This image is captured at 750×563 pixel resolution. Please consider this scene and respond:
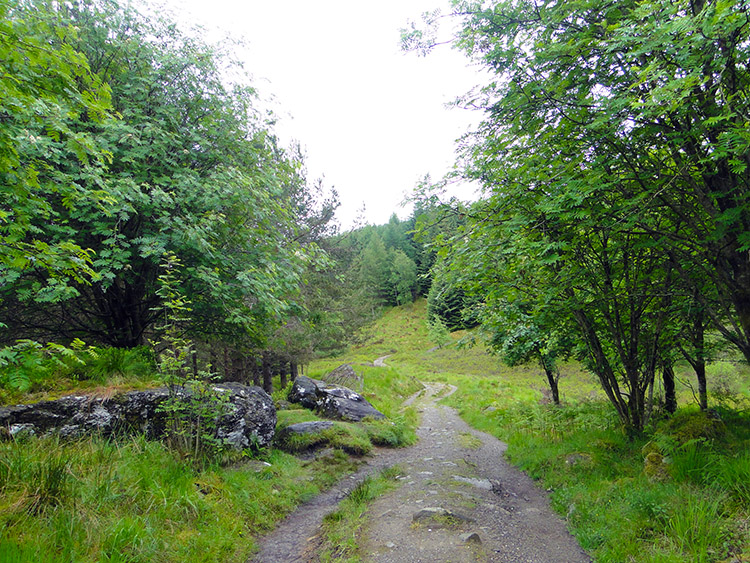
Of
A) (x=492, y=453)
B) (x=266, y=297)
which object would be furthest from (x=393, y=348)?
(x=266, y=297)

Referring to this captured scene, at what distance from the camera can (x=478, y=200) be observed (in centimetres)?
655

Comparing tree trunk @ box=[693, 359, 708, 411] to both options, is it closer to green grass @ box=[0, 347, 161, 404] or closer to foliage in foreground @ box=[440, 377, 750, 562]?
foliage in foreground @ box=[440, 377, 750, 562]

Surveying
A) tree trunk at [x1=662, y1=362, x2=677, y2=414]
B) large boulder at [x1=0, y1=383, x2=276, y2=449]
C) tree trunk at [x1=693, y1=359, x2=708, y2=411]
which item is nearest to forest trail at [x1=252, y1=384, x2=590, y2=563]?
large boulder at [x1=0, y1=383, x2=276, y2=449]

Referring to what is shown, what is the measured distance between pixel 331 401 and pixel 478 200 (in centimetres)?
870

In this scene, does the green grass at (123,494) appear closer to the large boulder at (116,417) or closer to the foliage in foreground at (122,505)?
the foliage in foreground at (122,505)

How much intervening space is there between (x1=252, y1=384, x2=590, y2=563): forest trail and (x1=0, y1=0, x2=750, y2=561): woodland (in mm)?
838

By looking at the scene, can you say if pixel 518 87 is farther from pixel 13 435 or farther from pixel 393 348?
pixel 393 348

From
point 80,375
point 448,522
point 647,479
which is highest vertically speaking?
point 80,375

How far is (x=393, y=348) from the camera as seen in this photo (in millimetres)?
57000

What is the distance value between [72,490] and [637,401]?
30.8ft

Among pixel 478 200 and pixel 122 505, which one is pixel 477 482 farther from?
pixel 122 505

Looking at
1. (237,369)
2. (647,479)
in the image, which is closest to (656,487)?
(647,479)

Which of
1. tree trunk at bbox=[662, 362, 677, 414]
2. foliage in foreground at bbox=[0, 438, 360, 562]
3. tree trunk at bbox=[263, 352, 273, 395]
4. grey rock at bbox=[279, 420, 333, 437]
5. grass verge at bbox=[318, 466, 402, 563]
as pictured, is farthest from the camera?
tree trunk at bbox=[263, 352, 273, 395]

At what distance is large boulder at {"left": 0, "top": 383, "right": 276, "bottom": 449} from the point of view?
5.18 meters
